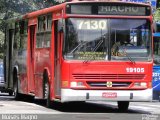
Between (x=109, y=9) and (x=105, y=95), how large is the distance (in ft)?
8.15

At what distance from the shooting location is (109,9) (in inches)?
695

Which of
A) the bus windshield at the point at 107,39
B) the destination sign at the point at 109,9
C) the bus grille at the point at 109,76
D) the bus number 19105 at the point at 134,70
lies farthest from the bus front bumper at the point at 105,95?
the destination sign at the point at 109,9

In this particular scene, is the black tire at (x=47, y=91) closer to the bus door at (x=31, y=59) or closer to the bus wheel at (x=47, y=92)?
the bus wheel at (x=47, y=92)

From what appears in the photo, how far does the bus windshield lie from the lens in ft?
56.4

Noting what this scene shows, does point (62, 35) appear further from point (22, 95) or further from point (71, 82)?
point (22, 95)

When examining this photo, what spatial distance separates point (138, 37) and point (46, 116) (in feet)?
12.7

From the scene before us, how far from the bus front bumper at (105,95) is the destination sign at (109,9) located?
7.31 ft

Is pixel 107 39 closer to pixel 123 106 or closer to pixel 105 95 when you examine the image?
pixel 105 95

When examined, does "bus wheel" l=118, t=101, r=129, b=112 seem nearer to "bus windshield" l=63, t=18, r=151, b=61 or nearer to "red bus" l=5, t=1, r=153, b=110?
"red bus" l=5, t=1, r=153, b=110

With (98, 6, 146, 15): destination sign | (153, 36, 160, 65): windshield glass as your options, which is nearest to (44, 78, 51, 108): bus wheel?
(98, 6, 146, 15): destination sign

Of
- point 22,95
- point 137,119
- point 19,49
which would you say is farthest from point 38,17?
point 137,119

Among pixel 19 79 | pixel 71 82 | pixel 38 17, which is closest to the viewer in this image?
pixel 71 82

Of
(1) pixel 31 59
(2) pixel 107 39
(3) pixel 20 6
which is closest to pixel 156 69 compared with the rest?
(1) pixel 31 59

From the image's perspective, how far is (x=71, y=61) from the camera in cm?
1712
